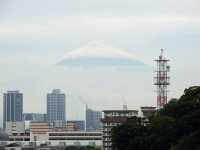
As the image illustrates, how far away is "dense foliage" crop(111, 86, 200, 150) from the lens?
101812mm

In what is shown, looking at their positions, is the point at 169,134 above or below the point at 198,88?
below

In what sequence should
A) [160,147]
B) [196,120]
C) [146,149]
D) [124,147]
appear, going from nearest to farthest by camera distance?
[196,120], [160,147], [146,149], [124,147]

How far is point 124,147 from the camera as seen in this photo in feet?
473

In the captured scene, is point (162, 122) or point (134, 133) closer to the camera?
point (162, 122)

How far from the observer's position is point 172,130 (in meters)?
115

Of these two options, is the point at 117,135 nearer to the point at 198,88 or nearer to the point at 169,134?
the point at 198,88

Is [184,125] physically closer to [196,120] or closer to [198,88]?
[196,120]

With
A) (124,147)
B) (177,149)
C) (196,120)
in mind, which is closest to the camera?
(177,149)

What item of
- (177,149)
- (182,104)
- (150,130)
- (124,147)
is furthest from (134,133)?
(177,149)

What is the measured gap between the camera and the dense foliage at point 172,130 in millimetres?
101812

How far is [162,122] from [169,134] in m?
2.83

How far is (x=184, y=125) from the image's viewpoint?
4373 inches

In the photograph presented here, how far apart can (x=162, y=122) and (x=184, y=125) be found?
7.29 m

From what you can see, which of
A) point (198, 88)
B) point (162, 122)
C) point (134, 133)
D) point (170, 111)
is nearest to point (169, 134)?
point (162, 122)
